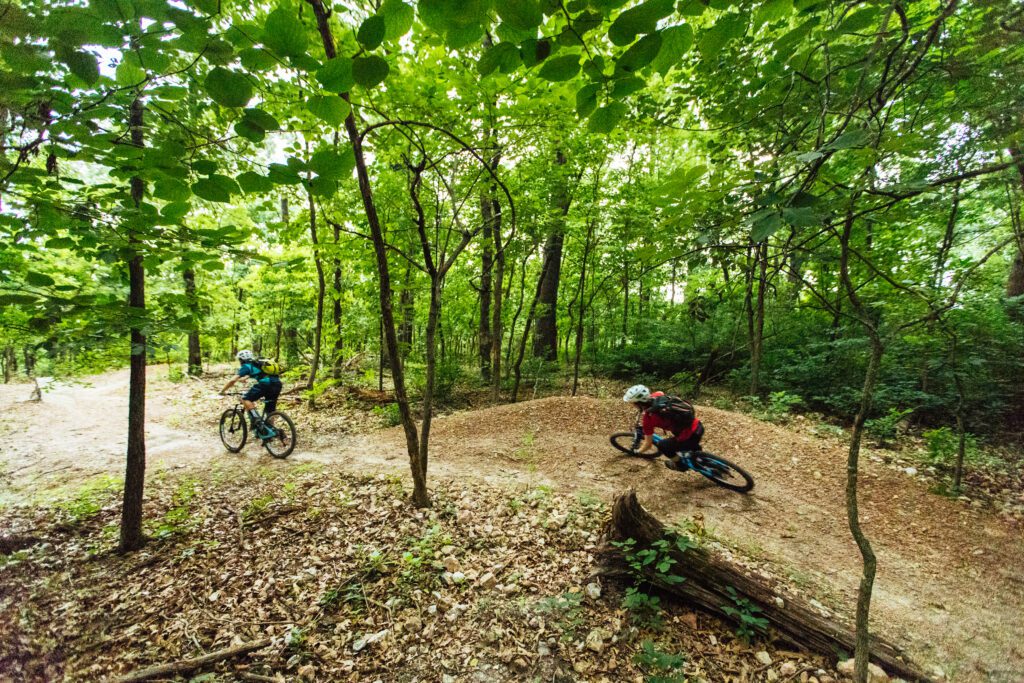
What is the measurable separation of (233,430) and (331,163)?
9232 mm

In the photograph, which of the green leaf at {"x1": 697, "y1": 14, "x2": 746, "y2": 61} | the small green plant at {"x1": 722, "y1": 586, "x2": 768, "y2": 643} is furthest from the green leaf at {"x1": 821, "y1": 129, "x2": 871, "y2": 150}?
the small green plant at {"x1": 722, "y1": 586, "x2": 768, "y2": 643}

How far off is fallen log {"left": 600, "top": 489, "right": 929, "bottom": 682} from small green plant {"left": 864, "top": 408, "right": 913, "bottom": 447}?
569cm

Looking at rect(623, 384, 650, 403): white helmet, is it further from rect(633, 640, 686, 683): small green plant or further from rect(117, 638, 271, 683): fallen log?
rect(117, 638, 271, 683): fallen log

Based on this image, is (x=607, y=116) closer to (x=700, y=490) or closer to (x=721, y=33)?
(x=721, y=33)

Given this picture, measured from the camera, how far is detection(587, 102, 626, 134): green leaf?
1256 millimetres

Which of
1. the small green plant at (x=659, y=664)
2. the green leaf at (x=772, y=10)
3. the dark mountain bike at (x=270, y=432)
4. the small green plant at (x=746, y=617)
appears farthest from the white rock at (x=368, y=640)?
the dark mountain bike at (x=270, y=432)

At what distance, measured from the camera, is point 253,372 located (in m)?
7.51

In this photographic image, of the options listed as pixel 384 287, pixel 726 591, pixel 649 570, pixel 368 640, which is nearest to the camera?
pixel 368 640

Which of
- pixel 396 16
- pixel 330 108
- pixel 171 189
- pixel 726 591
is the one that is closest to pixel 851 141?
pixel 396 16

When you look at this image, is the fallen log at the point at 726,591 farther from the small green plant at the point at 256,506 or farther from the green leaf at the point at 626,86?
the small green plant at the point at 256,506

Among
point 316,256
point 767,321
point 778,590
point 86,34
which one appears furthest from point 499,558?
point 767,321

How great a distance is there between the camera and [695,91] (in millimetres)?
3859

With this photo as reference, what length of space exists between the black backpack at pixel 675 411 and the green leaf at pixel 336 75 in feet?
18.4

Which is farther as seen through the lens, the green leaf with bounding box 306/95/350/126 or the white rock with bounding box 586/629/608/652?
the white rock with bounding box 586/629/608/652
